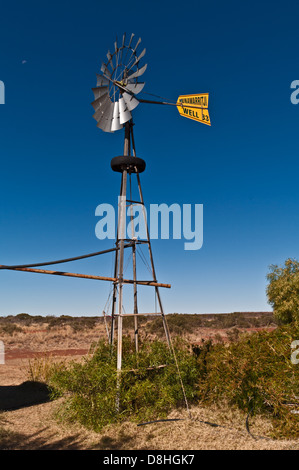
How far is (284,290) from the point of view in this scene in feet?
58.5

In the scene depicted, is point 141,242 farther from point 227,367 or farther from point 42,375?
point 42,375

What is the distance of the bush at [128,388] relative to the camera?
7297mm

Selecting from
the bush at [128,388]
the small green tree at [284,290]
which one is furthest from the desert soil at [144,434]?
the small green tree at [284,290]

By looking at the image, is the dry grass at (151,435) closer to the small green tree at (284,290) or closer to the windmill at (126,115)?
the windmill at (126,115)

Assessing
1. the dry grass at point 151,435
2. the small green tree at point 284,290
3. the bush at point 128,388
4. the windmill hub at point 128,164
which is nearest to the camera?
the dry grass at point 151,435

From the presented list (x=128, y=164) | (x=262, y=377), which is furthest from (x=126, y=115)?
(x=262, y=377)

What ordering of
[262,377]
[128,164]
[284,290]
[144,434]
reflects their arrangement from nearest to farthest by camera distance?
[262,377]
[144,434]
[128,164]
[284,290]

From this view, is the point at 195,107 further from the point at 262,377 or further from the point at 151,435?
the point at 151,435

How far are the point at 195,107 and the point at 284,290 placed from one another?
12.0m

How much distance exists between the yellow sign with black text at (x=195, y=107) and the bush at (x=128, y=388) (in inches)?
232

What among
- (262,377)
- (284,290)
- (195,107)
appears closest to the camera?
(262,377)

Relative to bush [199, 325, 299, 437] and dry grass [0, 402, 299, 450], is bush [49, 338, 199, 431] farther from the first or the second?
bush [199, 325, 299, 437]

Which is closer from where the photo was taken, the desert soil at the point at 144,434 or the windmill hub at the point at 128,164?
→ the desert soil at the point at 144,434
